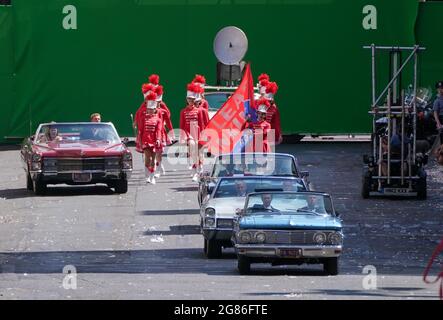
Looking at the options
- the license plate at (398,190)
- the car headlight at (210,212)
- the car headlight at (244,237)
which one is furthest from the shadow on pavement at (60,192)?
the car headlight at (244,237)

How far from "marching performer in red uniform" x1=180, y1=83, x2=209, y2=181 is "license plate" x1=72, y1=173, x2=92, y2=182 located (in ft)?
9.55

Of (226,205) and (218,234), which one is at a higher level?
(226,205)

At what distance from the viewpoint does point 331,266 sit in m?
17.2

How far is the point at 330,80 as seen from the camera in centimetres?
3891

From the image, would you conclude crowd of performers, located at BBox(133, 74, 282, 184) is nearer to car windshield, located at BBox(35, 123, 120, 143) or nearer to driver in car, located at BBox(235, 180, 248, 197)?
car windshield, located at BBox(35, 123, 120, 143)

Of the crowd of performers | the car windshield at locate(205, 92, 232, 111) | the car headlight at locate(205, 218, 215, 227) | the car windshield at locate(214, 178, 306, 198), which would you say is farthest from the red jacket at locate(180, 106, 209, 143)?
the car headlight at locate(205, 218, 215, 227)

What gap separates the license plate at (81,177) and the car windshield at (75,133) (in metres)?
1.22

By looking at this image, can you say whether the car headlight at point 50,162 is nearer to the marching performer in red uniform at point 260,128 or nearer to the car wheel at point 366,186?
the marching performer in red uniform at point 260,128

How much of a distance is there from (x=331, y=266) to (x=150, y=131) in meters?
12.2

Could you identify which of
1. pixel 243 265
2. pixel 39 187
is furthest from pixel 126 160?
pixel 243 265

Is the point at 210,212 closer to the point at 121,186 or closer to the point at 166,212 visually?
the point at 166,212

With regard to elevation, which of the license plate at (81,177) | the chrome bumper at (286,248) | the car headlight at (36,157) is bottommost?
the chrome bumper at (286,248)

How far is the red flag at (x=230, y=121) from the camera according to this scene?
25484 millimetres

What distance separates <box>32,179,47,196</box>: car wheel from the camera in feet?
89.5
